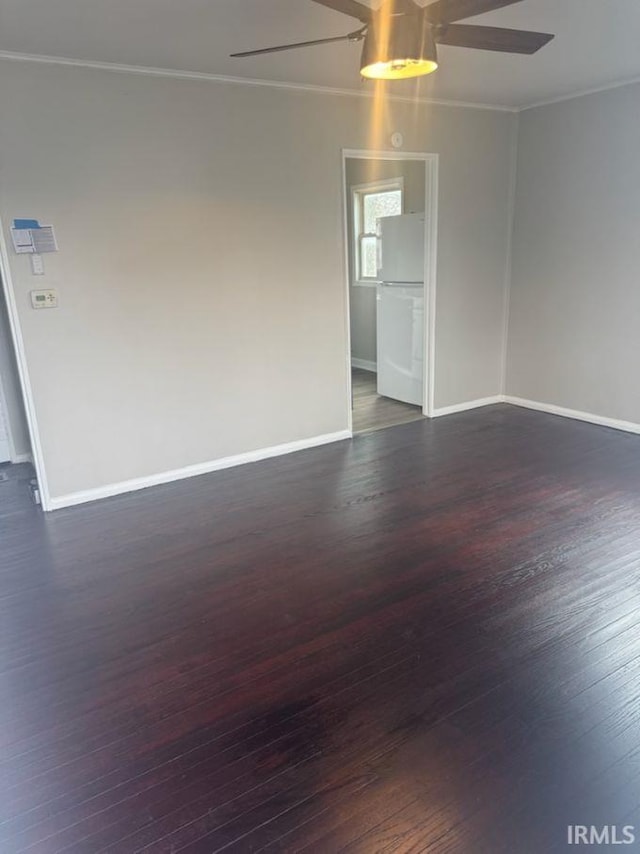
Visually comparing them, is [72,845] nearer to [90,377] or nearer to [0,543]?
[0,543]

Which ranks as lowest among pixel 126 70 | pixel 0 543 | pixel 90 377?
pixel 0 543

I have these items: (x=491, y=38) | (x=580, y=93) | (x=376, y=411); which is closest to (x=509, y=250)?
(x=580, y=93)

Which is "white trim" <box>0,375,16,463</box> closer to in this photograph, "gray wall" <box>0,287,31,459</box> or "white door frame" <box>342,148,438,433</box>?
"gray wall" <box>0,287,31,459</box>

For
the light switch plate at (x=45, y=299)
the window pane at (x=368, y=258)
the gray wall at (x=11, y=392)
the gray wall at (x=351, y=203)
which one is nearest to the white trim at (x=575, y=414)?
the gray wall at (x=351, y=203)

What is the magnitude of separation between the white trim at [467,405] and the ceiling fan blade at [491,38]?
3171 millimetres

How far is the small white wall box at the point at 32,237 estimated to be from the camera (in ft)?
10.6

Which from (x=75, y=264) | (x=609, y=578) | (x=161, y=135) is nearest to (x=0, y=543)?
(x=75, y=264)

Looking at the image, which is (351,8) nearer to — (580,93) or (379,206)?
(580,93)

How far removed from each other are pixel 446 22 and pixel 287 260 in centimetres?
214

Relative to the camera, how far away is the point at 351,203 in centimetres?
697

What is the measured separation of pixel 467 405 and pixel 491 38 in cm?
347

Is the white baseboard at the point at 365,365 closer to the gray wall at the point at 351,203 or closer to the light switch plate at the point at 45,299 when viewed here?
the gray wall at the point at 351,203

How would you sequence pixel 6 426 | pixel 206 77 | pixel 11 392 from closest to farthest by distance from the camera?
pixel 206 77 < pixel 11 392 < pixel 6 426

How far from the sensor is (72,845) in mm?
1565
